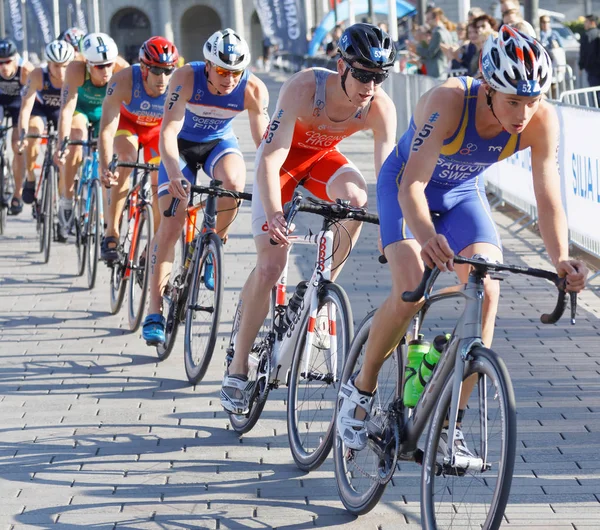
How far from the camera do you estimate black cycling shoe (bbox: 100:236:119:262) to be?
926cm

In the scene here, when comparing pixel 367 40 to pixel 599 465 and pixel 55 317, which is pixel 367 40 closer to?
pixel 599 465

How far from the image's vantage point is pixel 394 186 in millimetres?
5027

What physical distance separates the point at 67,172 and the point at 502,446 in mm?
8167

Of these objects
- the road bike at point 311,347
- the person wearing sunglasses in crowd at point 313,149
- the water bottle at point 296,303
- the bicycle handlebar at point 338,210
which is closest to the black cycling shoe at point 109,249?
the person wearing sunglasses in crowd at point 313,149

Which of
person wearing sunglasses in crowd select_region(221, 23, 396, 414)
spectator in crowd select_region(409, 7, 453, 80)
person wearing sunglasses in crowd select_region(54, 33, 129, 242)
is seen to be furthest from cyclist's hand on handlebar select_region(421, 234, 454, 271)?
spectator in crowd select_region(409, 7, 453, 80)

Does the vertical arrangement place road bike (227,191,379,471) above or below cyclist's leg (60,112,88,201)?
below

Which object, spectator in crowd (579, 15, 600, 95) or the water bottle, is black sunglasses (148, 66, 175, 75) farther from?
spectator in crowd (579, 15, 600, 95)

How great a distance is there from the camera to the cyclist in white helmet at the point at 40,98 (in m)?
12.3

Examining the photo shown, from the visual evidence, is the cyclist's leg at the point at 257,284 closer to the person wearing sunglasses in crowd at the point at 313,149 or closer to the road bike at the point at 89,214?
the person wearing sunglasses in crowd at the point at 313,149

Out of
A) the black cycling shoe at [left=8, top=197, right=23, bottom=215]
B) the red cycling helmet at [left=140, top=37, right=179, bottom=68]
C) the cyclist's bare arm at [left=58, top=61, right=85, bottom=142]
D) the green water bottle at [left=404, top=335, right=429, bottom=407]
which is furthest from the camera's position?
the black cycling shoe at [left=8, top=197, right=23, bottom=215]

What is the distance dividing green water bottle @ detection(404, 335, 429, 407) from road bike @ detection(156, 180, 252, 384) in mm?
2156

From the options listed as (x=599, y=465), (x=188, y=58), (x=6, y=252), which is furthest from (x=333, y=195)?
(x=188, y=58)

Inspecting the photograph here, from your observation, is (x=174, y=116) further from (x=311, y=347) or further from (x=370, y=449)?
(x=370, y=449)

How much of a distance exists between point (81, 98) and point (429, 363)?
746 cm
